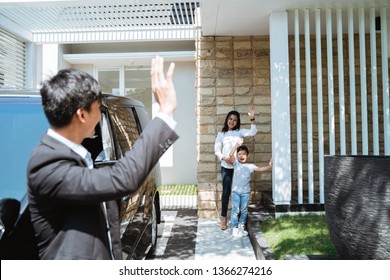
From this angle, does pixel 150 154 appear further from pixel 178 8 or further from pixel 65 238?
pixel 178 8

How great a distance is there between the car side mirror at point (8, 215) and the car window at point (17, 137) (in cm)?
47

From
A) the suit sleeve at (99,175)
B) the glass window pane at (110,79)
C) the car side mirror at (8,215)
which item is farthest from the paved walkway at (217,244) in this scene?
the glass window pane at (110,79)

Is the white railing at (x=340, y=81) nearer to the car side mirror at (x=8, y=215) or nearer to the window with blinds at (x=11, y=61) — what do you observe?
the car side mirror at (x=8, y=215)

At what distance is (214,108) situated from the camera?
6.64 m

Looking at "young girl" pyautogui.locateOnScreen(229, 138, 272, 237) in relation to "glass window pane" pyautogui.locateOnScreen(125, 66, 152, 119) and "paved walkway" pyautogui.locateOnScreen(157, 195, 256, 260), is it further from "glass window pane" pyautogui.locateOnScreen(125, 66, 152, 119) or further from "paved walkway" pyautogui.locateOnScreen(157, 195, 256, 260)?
"glass window pane" pyautogui.locateOnScreen(125, 66, 152, 119)

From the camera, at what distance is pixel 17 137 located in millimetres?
2559

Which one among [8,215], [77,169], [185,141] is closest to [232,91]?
[185,141]

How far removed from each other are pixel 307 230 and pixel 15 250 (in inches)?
134

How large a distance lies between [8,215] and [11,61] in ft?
21.3

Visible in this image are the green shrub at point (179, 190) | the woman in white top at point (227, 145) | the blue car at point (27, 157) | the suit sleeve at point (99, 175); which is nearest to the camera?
the suit sleeve at point (99, 175)

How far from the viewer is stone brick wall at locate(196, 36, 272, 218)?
6.62m

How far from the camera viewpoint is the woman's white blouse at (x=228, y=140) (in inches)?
231
